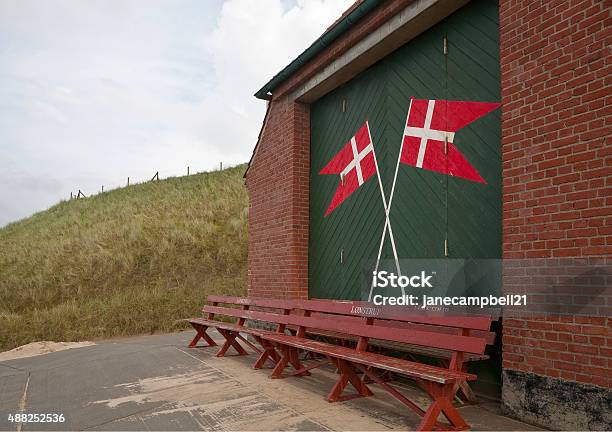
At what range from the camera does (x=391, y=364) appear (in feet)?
12.2

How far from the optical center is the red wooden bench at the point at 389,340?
132 inches

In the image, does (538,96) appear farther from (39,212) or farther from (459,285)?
(39,212)

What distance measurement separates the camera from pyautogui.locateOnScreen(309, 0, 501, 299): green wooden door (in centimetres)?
485

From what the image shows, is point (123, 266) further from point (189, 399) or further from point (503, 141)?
point (503, 141)

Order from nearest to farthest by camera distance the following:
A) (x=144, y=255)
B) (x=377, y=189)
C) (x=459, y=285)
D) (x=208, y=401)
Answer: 1. (x=208, y=401)
2. (x=459, y=285)
3. (x=377, y=189)
4. (x=144, y=255)

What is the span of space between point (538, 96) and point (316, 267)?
4.66 meters

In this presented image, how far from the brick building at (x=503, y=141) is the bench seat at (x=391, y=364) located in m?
0.83

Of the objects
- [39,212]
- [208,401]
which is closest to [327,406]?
[208,401]

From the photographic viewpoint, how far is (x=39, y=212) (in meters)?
36.4

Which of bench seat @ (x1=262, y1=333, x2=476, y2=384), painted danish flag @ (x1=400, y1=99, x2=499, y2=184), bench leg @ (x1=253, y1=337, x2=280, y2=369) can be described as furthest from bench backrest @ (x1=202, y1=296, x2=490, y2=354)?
painted danish flag @ (x1=400, y1=99, x2=499, y2=184)

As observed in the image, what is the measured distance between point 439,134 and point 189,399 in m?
3.90

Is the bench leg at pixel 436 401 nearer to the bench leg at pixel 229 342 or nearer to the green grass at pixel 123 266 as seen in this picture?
the bench leg at pixel 229 342

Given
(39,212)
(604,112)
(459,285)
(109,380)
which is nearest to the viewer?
(604,112)

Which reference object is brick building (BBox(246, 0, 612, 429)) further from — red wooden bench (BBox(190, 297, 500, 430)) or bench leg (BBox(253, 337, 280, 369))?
bench leg (BBox(253, 337, 280, 369))
